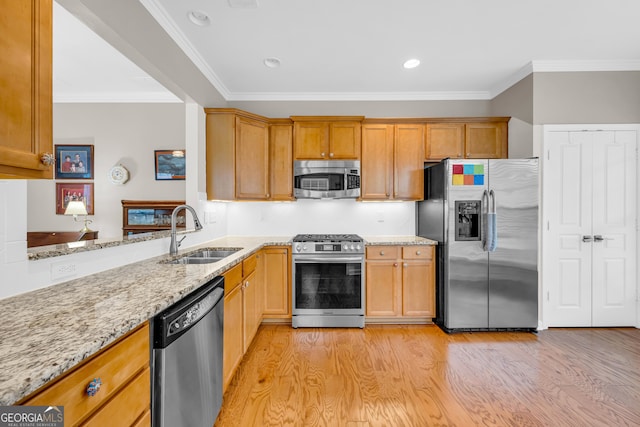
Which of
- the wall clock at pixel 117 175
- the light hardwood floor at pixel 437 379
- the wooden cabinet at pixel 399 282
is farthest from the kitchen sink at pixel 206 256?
the wall clock at pixel 117 175

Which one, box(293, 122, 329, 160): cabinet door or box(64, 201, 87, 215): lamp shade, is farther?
box(64, 201, 87, 215): lamp shade

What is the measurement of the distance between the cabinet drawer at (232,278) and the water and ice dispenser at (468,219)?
2192mm

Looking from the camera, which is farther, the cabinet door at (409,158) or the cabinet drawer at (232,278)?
the cabinet door at (409,158)

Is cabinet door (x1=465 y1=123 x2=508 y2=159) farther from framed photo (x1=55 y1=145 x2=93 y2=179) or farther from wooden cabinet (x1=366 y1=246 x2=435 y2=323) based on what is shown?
framed photo (x1=55 y1=145 x2=93 y2=179)

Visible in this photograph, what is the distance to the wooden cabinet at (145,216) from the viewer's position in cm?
422

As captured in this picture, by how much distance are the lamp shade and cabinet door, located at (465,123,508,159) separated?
16.7 ft

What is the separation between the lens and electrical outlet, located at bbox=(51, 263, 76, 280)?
4.65ft

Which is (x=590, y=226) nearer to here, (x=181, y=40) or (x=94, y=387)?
(x=94, y=387)

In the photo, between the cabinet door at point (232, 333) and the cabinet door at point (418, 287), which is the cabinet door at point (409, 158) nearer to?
the cabinet door at point (418, 287)

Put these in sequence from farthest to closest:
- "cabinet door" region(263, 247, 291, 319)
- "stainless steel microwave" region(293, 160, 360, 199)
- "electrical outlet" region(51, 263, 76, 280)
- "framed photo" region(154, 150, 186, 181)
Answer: "framed photo" region(154, 150, 186, 181) < "stainless steel microwave" region(293, 160, 360, 199) < "cabinet door" region(263, 247, 291, 319) < "electrical outlet" region(51, 263, 76, 280)

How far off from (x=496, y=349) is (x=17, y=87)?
11.5 feet

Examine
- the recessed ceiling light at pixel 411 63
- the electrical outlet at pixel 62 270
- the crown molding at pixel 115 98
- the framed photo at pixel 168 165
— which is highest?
the crown molding at pixel 115 98

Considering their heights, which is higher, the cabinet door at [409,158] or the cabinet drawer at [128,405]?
the cabinet door at [409,158]

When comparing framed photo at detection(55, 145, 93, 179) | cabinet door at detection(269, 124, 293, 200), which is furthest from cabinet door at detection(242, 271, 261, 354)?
framed photo at detection(55, 145, 93, 179)
